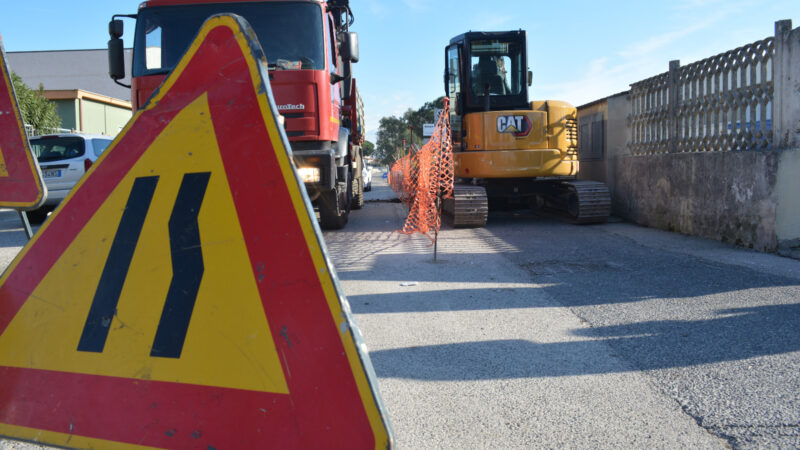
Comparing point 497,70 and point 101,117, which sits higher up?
point 101,117

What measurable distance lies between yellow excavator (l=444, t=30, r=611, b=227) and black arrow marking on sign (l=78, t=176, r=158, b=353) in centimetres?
823

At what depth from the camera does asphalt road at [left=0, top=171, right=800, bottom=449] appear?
8.93ft

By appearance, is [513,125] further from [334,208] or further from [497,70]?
[334,208]

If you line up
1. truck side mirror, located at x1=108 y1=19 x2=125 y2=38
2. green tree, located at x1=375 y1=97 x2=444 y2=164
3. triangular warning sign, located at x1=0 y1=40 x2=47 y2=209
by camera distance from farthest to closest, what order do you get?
green tree, located at x1=375 y1=97 x2=444 y2=164 < truck side mirror, located at x1=108 y1=19 x2=125 y2=38 < triangular warning sign, located at x1=0 y1=40 x2=47 y2=209

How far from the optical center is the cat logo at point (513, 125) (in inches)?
408

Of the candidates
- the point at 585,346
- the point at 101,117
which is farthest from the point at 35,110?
the point at 585,346

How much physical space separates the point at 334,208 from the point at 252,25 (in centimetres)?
294

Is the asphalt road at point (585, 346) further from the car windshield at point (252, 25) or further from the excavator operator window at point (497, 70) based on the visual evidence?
the excavator operator window at point (497, 70)

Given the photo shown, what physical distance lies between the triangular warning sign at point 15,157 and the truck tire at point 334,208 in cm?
590

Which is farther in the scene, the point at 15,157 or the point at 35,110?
the point at 35,110

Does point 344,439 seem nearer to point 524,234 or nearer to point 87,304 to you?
point 87,304

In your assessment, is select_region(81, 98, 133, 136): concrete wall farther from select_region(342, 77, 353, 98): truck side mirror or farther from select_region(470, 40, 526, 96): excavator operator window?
select_region(470, 40, 526, 96): excavator operator window

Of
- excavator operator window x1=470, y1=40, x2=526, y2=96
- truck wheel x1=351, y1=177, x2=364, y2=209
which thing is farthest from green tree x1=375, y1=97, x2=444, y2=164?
excavator operator window x1=470, y1=40, x2=526, y2=96

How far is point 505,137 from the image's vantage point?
34.0 feet
